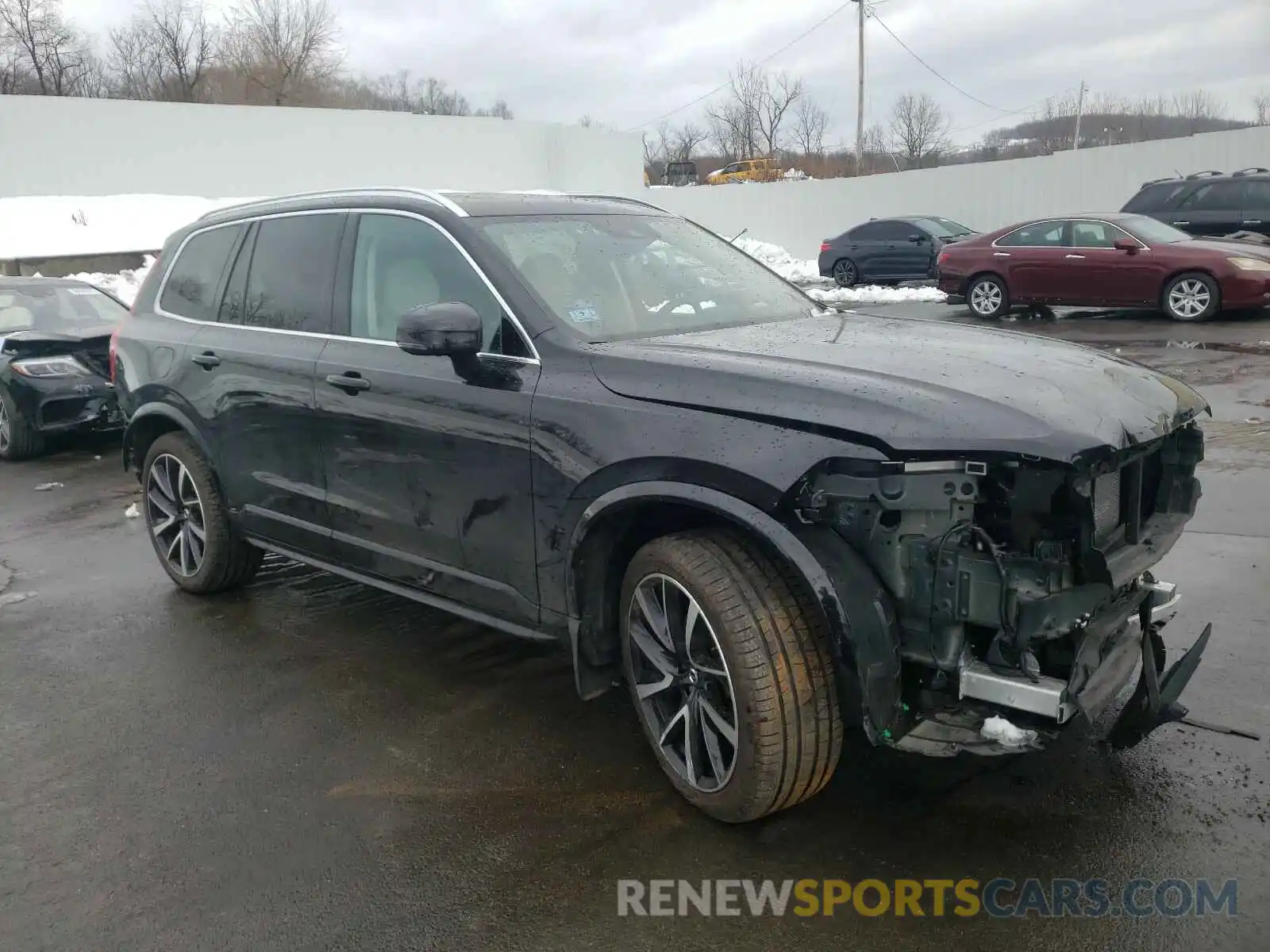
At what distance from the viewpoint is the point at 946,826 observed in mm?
3076

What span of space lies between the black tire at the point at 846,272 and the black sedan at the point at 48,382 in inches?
601

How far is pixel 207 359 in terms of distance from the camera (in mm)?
4941

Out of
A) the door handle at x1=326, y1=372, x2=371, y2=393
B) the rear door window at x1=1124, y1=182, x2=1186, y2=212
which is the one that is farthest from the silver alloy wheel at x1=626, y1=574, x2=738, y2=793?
the rear door window at x1=1124, y1=182, x2=1186, y2=212

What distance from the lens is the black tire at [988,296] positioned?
596 inches

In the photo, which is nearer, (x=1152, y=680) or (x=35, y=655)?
(x=1152, y=680)

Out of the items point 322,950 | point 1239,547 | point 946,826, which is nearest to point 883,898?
point 946,826

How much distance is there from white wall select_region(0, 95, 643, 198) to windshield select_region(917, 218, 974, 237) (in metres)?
11.5

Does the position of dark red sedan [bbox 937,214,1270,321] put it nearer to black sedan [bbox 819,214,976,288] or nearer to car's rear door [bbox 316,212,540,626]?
black sedan [bbox 819,214,976,288]

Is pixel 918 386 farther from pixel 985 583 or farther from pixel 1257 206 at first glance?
pixel 1257 206

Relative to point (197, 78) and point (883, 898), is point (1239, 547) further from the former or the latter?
point (197, 78)

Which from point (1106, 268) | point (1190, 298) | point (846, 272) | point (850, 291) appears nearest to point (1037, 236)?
point (1106, 268)

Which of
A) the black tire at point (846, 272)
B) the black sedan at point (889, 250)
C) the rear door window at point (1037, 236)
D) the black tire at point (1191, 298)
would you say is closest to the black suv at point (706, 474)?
the black tire at point (1191, 298)

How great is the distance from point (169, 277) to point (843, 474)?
4235 millimetres

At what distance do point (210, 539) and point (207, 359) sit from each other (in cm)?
93
